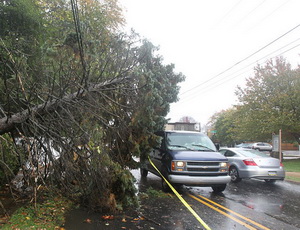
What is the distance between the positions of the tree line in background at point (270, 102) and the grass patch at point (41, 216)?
15.4 metres

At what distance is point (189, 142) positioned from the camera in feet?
27.7

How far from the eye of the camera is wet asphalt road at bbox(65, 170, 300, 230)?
480 centimetres

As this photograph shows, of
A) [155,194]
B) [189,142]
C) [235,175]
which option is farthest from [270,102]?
[155,194]

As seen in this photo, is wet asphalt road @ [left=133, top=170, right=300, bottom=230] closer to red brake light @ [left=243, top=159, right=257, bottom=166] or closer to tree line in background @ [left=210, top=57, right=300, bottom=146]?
red brake light @ [left=243, top=159, right=257, bottom=166]

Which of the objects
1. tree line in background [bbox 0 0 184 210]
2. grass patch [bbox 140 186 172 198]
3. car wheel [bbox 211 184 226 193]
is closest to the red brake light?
car wheel [bbox 211 184 226 193]

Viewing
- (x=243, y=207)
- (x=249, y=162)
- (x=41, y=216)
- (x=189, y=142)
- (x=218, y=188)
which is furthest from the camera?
(x=249, y=162)

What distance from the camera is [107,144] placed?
6.28 metres

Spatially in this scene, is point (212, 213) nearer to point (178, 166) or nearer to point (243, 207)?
point (243, 207)

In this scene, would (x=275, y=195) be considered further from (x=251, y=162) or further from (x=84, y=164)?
(x=84, y=164)

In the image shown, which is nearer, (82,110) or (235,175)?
(82,110)

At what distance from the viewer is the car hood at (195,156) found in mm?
7246

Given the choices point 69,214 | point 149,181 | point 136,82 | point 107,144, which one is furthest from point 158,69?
point 149,181

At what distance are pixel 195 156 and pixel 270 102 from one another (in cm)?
1321

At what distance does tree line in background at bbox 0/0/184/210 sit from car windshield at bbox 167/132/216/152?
1.25m
